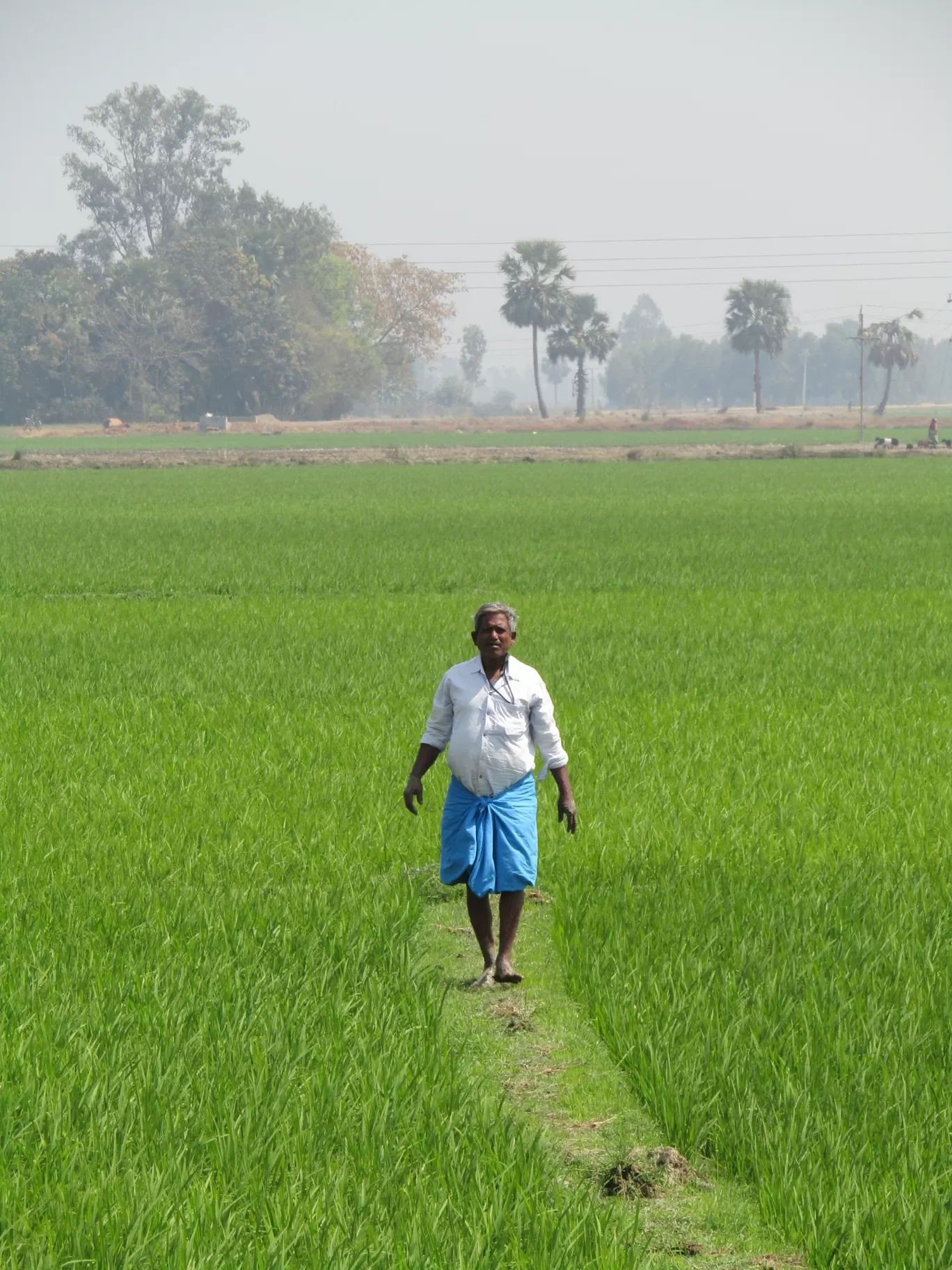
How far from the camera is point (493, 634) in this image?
573cm

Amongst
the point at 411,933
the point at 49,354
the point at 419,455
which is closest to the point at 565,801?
the point at 411,933

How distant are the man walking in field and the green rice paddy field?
45 centimetres

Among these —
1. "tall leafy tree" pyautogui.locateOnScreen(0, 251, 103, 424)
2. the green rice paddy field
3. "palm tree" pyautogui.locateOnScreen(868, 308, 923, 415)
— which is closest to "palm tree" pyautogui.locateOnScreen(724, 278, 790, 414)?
"palm tree" pyautogui.locateOnScreen(868, 308, 923, 415)

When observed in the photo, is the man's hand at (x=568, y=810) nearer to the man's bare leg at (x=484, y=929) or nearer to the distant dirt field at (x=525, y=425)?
the man's bare leg at (x=484, y=929)

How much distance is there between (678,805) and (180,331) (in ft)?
296

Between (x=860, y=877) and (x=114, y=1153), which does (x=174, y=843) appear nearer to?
(x=860, y=877)

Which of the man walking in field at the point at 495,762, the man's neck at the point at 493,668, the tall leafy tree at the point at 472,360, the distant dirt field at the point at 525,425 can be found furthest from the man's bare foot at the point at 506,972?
the tall leafy tree at the point at 472,360

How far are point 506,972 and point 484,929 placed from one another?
18 cm

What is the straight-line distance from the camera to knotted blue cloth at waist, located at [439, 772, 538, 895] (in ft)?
19.2

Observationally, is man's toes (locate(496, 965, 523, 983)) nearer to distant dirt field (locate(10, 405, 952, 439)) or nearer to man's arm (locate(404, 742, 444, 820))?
man's arm (locate(404, 742, 444, 820))

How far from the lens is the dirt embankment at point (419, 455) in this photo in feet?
200

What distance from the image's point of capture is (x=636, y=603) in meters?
18.2

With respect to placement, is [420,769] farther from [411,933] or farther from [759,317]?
[759,317]

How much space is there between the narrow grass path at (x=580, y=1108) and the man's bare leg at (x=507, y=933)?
5 centimetres
